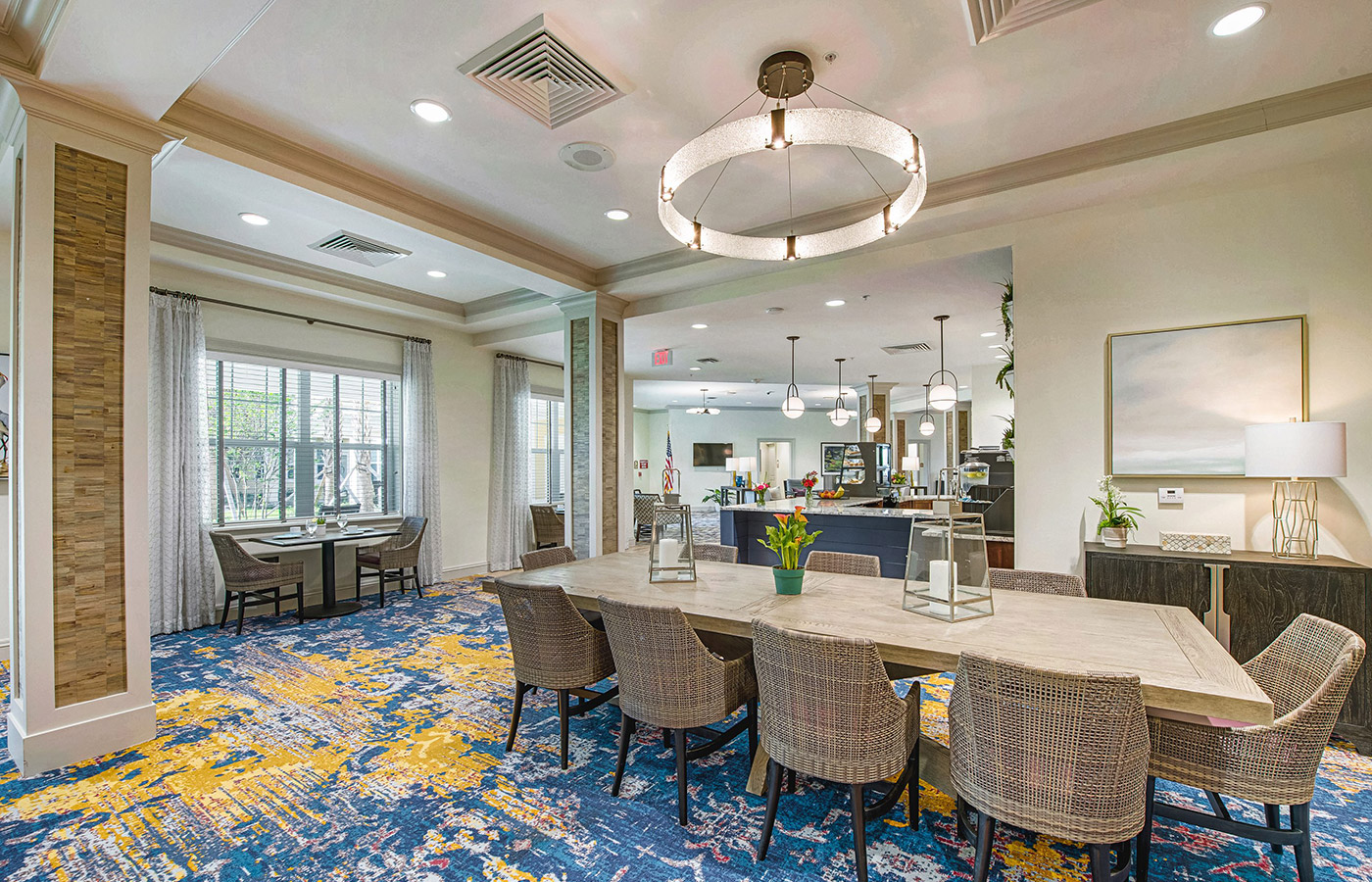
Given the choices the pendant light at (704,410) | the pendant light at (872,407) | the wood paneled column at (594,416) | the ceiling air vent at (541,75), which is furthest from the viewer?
the pendant light at (704,410)

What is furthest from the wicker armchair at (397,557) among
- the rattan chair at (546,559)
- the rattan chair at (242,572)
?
the rattan chair at (546,559)

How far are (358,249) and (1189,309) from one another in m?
5.48

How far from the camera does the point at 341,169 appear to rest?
11.8ft

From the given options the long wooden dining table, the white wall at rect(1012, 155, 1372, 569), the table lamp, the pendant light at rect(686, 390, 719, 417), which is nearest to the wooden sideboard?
the table lamp

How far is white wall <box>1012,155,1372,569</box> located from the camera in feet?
10.0

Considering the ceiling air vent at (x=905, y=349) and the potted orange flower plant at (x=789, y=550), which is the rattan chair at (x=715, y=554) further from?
the ceiling air vent at (x=905, y=349)

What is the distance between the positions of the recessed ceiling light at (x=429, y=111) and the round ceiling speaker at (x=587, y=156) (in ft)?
1.95

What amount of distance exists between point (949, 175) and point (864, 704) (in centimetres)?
313

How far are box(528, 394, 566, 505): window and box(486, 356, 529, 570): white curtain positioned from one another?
684 millimetres

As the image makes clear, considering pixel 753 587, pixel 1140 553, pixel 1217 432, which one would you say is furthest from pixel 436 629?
pixel 1217 432

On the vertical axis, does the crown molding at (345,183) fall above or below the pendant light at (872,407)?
above

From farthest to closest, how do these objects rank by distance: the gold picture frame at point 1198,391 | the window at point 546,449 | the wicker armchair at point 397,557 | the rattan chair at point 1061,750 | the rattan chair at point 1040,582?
1. the window at point 546,449
2. the wicker armchair at point 397,557
3. the gold picture frame at point 1198,391
4. the rattan chair at point 1040,582
5. the rattan chair at point 1061,750

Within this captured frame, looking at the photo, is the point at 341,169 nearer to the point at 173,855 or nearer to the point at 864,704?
the point at 173,855

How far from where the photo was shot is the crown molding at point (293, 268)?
4570mm
